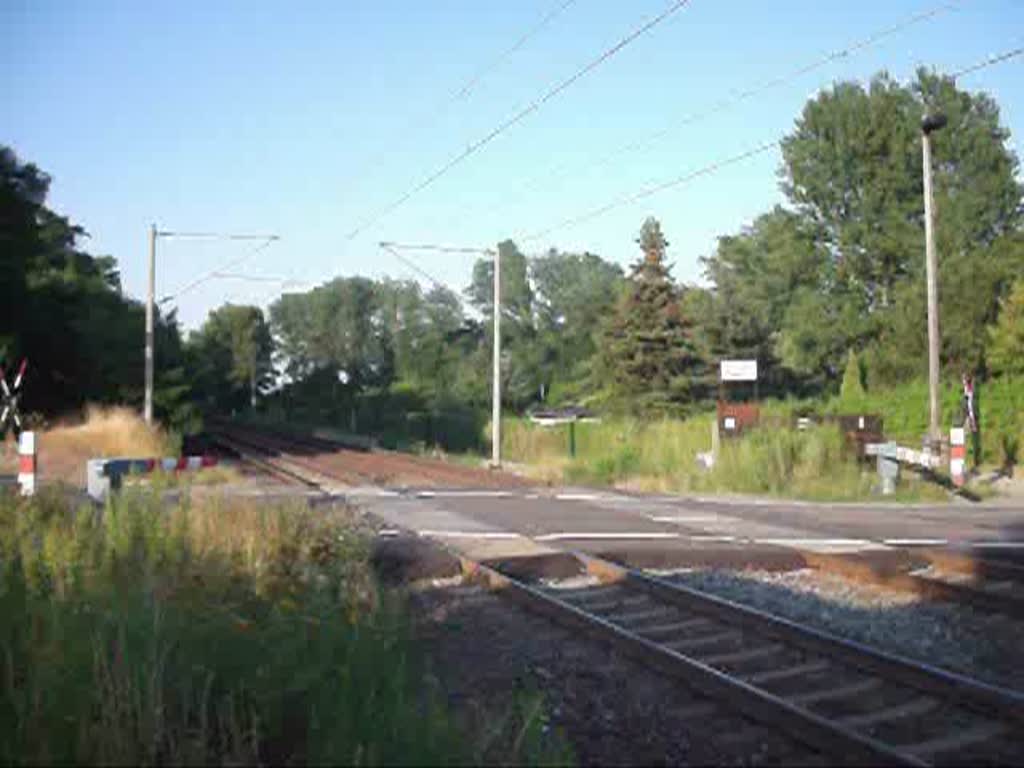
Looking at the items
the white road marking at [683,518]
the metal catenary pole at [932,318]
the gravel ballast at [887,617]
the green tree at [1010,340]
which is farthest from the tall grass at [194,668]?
the green tree at [1010,340]

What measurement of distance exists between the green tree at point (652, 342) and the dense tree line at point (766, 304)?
0.27 feet

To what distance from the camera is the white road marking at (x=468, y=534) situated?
1364cm

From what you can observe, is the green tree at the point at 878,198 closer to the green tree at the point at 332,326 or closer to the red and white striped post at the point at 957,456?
the red and white striped post at the point at 957,456

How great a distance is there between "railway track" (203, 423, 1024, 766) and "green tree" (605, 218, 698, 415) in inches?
1531

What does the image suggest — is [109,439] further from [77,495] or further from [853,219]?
[853,219]

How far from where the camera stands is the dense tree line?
116 feet

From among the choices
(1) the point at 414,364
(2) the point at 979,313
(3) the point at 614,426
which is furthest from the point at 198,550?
(1) the point at 414,364

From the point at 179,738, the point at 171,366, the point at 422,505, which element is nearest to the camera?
the point at 179,738

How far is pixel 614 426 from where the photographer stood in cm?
3194

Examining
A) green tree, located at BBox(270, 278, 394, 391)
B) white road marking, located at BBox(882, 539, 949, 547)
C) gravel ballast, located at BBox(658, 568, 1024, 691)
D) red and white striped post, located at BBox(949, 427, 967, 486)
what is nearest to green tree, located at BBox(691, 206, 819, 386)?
red and white striped post, located at BBox(949, 427, 967, 486)

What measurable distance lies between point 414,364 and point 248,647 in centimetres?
7197

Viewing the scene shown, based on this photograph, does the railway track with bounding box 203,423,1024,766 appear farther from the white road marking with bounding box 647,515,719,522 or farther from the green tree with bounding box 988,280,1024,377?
the green tree with bounding box 988,280,1024,377

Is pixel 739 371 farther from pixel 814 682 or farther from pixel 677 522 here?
pixel 814 682

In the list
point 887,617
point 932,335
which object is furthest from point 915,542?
point 932,335
